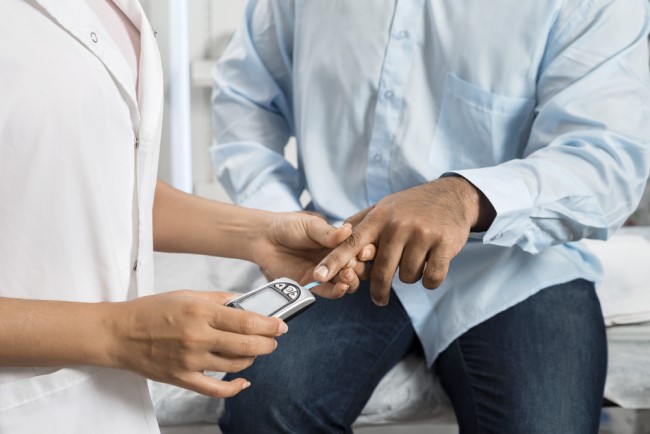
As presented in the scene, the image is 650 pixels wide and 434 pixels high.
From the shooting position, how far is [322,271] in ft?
3.02

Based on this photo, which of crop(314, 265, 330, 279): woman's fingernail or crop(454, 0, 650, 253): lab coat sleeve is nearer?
crop(314, 265, 330, 279): woman's fingernail

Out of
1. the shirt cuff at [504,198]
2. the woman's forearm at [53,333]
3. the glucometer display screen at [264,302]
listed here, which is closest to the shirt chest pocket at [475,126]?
the shirt cuff at [504,198]

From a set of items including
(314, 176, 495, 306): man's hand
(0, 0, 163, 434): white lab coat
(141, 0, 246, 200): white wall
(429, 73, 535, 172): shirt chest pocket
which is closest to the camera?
(0, 0, 163, 434): white lab coat

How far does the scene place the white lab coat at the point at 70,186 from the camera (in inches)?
28.1

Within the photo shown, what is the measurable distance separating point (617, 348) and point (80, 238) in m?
0.96

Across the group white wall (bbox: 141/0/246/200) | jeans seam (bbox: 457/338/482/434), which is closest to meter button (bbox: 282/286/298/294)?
jeans seam (bbox: 457/338/482/434)

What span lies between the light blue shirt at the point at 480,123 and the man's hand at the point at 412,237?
0.20 feet

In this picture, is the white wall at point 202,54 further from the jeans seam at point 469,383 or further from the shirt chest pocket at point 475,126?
the jeans seam at point 469,383

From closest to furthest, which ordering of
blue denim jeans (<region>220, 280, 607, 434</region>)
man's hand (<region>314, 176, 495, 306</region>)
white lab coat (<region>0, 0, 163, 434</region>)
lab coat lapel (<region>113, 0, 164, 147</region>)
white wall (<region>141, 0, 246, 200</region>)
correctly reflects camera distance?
white lab coat (<region>0, 0, 163, 434</region>) < lab coat lapel (<region>113, 0, 164, 147</region>) < man's hand (<region>314, 176, 495, 306</region>) < blue denim jeans (<region>220, 280, 607, 434</region>) < white wall (<region>141, 0, 246, 200</region>)

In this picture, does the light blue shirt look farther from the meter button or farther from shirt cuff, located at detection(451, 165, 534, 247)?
the meter button

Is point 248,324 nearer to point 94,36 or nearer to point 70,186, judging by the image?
point 70,186

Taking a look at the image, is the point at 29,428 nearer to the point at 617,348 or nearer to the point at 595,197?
the point at 595,197

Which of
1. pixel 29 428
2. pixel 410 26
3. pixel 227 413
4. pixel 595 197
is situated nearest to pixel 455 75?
pixel 410 26

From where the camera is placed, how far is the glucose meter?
Result: 0.80 metres
